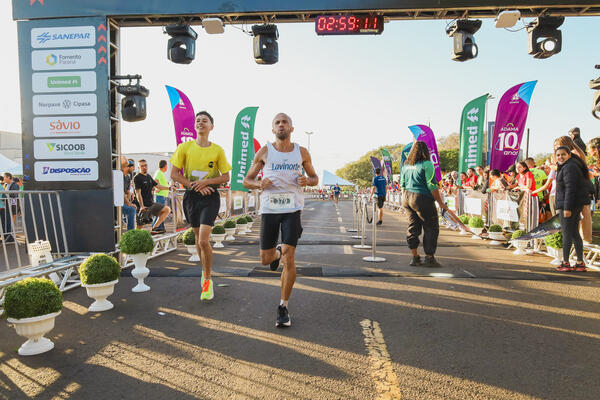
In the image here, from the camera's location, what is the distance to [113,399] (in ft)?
8.34

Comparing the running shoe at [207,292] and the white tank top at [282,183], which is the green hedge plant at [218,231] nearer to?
the running shoe at [207,292]

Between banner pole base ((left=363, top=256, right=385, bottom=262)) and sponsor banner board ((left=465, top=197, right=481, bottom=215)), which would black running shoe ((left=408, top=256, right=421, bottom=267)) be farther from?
sponsor banner board ((left=465, top=197, right=481, bottom=215))

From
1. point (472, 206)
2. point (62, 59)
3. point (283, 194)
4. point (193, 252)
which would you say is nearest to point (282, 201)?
point (283, 194)

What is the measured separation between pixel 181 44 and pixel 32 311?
587 cm

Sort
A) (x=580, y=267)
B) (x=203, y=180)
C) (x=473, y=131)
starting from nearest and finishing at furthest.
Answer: (x=203, y=180)
(x=580, y=267)
(x=473, y=131)

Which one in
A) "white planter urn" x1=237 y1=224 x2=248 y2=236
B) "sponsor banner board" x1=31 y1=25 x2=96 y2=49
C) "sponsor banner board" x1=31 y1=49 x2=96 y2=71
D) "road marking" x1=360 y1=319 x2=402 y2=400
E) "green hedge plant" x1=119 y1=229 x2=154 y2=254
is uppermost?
"sponsor banner board" x1=31 y1=25 x2=96 y2=49

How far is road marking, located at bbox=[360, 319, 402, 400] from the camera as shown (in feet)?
8.63

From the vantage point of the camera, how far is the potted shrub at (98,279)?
14.8 ft

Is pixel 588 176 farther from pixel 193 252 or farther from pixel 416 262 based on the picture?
pixel 193 252

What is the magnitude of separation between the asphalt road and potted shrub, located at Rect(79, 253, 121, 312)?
0.63 feet

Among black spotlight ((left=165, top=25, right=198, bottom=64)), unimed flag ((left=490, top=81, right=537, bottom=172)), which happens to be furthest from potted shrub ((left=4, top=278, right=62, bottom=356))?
unimed flag ((left=490, top=81, right=537, bottom=172))

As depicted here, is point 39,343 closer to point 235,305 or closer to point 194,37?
point 235,305

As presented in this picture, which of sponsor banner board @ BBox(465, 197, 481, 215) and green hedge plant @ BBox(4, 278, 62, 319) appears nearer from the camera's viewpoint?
green hedge plant @ BBox(4, 278, 62, 319)

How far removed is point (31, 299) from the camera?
3.31 m
